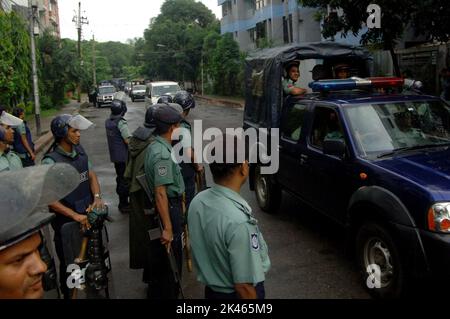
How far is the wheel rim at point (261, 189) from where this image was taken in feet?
21.5

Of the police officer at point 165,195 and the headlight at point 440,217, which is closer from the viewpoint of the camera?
the headlight at point 440,217

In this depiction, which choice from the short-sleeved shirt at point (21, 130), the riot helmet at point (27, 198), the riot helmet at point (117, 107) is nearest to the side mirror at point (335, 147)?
the riot helmet at point (27, 198)

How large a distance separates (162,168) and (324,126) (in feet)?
7.45

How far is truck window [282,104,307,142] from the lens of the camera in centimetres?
546

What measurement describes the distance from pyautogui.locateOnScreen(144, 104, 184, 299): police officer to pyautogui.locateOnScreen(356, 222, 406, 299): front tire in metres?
1.63

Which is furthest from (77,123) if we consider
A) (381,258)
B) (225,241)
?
(381,258)

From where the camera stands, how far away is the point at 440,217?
323 cm

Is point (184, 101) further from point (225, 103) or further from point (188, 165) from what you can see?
point (225, 103)

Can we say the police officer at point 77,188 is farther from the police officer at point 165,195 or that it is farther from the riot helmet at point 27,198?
the riot helmet at point 27,198

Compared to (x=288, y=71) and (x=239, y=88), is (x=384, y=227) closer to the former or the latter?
(x=288, y=71)

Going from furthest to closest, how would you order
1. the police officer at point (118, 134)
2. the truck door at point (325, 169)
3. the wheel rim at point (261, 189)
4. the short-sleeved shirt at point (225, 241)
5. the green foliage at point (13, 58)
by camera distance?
the green foliage at point (13, 58), the police officer at point (118, 134), the wheel rim at point (261, 189), the truck door at point (325, 169), the short-sleeved shirt at point (225, 241)

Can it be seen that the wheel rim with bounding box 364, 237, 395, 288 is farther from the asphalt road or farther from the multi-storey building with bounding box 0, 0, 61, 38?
the multi-storey building with bounding box 0, 0, 61, 38

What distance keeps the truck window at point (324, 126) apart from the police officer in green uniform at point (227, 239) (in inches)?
101

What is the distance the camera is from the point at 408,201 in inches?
136
